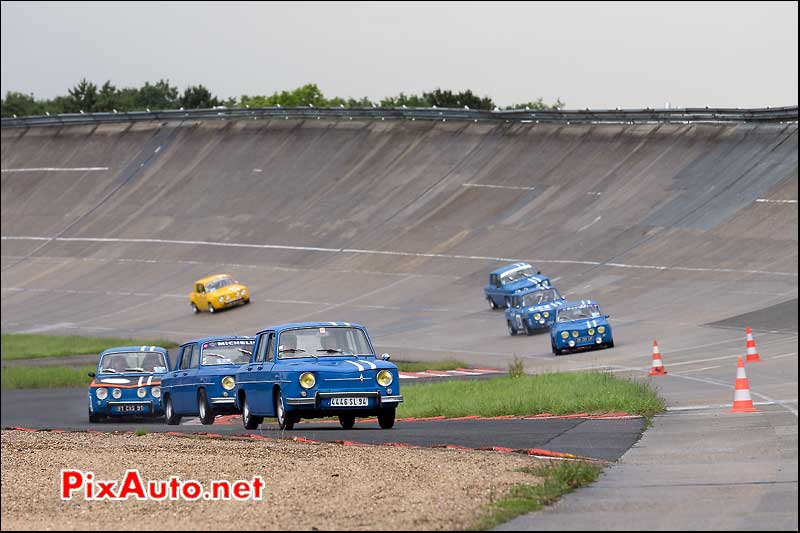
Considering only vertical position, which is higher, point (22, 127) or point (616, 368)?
point (22, 127)

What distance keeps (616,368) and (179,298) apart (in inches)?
1478

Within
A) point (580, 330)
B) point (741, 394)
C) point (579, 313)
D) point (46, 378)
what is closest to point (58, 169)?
point (46, 378)

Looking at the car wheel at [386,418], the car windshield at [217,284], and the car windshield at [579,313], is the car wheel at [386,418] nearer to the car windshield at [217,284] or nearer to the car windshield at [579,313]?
the car windshield at [579,313]

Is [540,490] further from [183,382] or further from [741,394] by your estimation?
[183,382]

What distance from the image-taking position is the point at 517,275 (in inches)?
2109

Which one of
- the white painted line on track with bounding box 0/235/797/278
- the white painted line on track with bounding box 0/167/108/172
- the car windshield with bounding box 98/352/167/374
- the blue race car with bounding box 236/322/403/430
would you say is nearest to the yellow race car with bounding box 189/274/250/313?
the white painted line on track with bounding box 0/235/797/278

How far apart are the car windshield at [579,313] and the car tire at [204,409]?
→ 19403mm

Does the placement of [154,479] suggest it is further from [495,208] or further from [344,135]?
[344,135]

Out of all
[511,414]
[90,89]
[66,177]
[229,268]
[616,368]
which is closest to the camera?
[511,414]

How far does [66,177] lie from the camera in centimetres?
9975

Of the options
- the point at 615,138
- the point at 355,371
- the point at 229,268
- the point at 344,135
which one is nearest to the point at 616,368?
the point at 355,371

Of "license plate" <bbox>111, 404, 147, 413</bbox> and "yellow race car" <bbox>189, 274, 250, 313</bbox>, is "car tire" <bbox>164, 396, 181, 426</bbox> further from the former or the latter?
"yellow race car" <bbox>189, 274, 250, 313</bbox>

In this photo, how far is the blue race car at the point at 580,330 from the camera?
131 ft

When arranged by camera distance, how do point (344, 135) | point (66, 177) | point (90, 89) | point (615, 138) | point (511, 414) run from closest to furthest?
point (511, 414)
point (615, 138)
point (344, 135)
point (66, 177)
point (90, 89)
